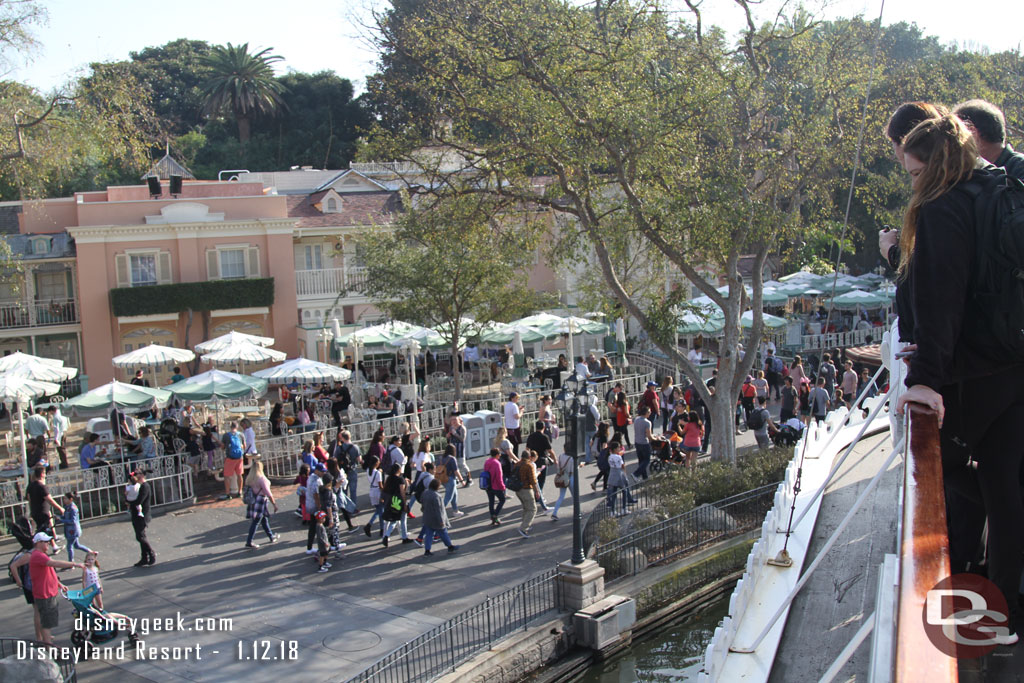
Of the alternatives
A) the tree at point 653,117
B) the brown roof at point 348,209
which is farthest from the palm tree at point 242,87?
the tree at point 653,117

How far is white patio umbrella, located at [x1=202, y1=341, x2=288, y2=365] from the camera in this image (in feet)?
76.1

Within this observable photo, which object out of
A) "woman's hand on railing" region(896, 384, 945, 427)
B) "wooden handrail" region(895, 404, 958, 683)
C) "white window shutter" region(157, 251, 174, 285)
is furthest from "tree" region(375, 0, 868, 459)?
"white window shutter" region(157, 251, 174, 285)

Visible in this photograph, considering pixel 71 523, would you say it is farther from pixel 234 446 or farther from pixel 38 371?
pixel 38 371

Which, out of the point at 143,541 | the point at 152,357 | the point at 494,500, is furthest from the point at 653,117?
the point at 152,357

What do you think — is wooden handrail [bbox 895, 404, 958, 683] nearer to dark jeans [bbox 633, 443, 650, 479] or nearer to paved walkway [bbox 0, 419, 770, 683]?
paved walkway [bbox 0, 419, 770, 683]

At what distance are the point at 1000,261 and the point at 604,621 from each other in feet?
34.7

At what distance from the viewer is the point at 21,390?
17.3 m

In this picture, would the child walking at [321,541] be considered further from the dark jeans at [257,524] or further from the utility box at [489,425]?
the utility box at [489,425]

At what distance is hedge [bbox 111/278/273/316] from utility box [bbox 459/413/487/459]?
46.8 ft

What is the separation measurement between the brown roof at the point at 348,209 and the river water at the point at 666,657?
22.7m

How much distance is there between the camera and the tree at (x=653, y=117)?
15.4 meters

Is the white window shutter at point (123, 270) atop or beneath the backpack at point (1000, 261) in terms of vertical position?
atop

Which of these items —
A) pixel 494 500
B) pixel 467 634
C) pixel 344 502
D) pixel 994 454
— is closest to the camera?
pixel 994 454

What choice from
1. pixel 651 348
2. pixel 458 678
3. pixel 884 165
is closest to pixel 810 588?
pixel 458 678
